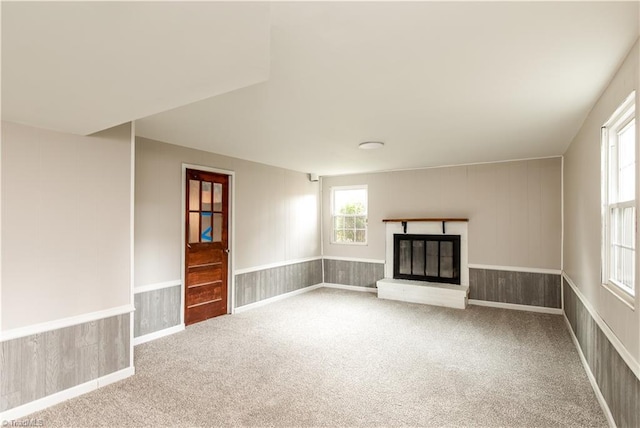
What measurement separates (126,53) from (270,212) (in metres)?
4.38

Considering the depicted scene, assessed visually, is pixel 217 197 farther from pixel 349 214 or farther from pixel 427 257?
pixel 427 257

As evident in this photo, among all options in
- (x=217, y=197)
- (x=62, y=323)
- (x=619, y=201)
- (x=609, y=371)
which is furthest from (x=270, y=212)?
(x=609, y=371)

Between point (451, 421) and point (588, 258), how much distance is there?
1.98 metres

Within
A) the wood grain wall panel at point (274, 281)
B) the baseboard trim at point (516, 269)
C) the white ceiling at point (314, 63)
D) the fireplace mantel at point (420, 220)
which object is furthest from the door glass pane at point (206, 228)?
the baseboard trim at point (516, 269)

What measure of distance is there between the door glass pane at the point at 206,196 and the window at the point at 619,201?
4.29 meters

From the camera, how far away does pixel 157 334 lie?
4.01m

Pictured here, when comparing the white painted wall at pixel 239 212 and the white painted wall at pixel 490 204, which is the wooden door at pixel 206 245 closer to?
the white painted wall at pixel 239 212

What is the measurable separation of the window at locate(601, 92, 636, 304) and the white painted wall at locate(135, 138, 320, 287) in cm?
425

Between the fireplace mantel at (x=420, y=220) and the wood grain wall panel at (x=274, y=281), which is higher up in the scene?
the fireplace mantel at (x=420, y=220)

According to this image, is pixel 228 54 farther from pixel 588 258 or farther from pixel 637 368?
pixel 588 258

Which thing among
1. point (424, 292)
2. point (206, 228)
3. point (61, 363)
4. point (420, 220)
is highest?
point (420, 220)

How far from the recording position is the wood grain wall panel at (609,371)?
1868mm

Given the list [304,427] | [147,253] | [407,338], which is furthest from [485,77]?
[147,253]

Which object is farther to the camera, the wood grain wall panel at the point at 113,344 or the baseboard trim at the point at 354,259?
the baseboard trim at the point at 354,259
